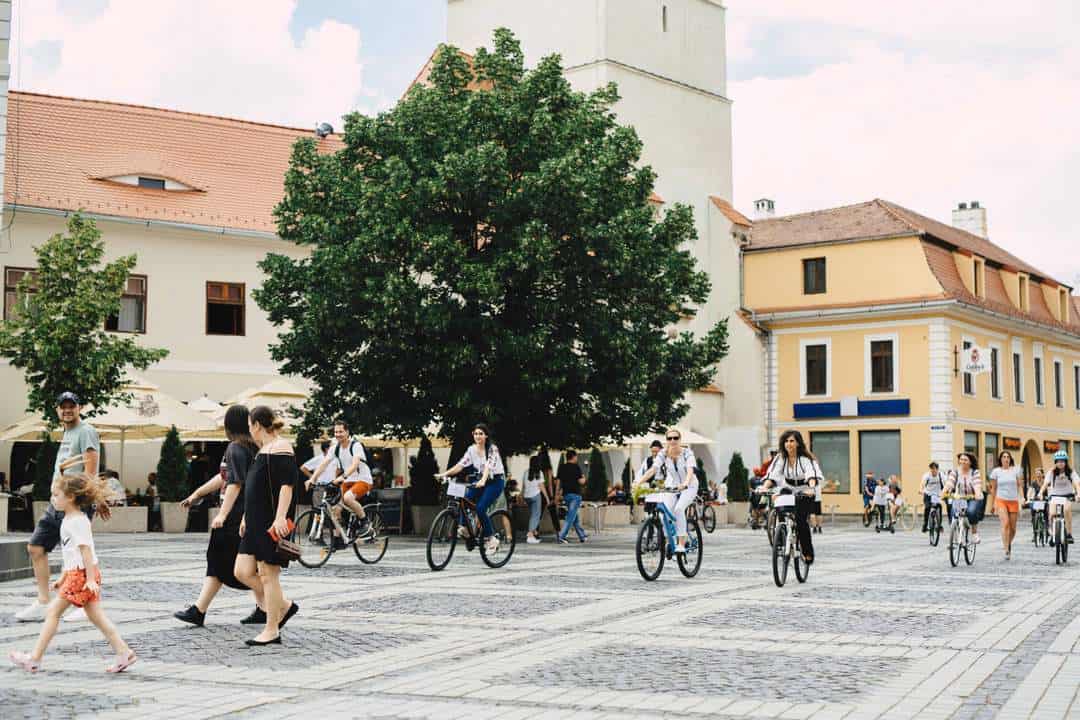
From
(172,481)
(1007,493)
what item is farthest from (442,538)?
(172,481)

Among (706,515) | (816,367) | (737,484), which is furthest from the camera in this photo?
(816,367)

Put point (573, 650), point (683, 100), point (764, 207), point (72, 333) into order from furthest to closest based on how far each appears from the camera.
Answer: point (764, 207) → point (683, 100) → point (72, 333) → point (573, 650)

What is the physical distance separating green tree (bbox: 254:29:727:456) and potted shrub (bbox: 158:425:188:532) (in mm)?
3876

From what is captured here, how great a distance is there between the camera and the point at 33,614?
11.8 meters

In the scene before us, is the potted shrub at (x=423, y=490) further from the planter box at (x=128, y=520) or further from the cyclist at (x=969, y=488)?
the cyclist at (x=969, y=488)

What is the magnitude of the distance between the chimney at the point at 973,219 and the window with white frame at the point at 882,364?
16.7 meters

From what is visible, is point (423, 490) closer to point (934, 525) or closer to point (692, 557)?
point (934, 525)

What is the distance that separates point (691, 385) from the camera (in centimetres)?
2814

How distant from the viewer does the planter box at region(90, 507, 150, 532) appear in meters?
29.1

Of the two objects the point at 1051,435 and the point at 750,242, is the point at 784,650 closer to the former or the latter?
the point at 750,242

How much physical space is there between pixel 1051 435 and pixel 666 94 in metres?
21.3

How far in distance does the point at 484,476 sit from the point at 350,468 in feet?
5.81

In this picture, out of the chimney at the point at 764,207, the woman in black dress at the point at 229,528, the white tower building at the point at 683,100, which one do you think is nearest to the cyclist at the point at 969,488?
the woman in black dress at the point at 229,528

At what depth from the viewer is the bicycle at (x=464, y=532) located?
18234 mm
